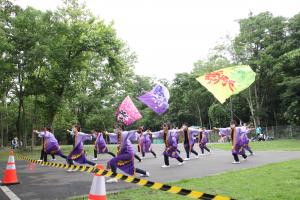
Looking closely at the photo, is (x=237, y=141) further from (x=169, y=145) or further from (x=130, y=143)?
(x=130, y=143)

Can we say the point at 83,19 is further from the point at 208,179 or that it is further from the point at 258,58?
the point at 208,179

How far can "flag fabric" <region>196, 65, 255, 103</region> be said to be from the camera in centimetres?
1175

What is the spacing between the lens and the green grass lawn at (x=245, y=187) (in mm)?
8453

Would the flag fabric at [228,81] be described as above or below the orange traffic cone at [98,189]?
above

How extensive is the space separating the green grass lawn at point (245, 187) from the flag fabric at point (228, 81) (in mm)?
2481

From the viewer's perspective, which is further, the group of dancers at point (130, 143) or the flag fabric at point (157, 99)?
the flag fabric at point (157, 99)

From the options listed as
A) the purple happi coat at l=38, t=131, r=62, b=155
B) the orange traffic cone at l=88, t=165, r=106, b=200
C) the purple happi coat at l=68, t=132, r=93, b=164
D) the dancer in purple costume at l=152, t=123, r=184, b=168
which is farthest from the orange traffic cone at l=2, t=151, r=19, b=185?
the purple happi coat at l=38, t=131, r=62, b=155

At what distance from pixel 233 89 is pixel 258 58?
1440 inches

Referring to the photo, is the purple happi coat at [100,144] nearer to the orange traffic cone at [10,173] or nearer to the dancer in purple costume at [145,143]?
the dancer in purple costume at [145,143]

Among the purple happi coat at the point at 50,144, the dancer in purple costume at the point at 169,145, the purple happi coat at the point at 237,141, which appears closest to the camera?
the dancer in purple costume at the point at 169,145

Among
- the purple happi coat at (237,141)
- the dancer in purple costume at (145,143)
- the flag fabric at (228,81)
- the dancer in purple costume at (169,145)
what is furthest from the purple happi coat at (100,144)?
the flag fabric at (228,81)

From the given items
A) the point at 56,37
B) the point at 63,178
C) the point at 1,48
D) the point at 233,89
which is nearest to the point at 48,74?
the point at 56,37

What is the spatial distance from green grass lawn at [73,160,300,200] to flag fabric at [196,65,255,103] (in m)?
2.48

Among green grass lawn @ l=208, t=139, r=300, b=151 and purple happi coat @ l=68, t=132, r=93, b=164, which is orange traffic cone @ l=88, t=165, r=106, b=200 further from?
green grass lawn @ l=208, t=139, r=300, b=151
